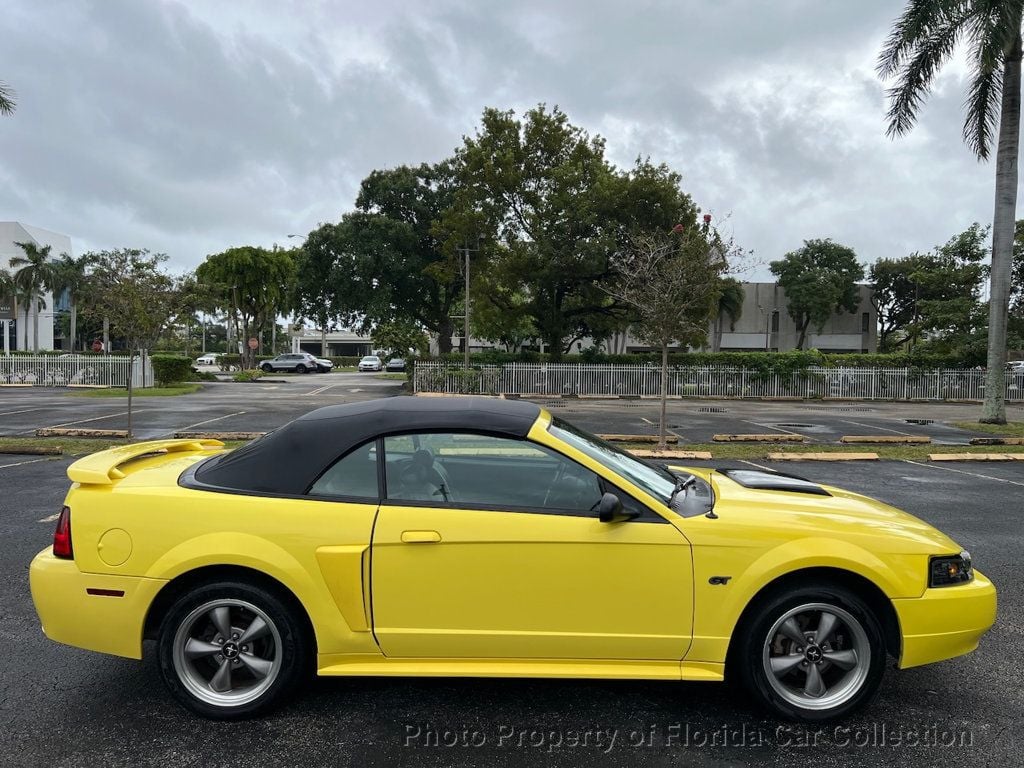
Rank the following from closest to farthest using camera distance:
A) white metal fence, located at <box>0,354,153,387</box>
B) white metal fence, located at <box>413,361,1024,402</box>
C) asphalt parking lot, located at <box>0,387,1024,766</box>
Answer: asphalt parking lot, located at <box>0,387,1024,766</box> → white metal fence, located at <box>413,361,1024,402</box> → white metal fence, located at <box>0,354,153,387</box>

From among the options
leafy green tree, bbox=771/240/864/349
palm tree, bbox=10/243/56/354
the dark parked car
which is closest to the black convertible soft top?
the dark parked car

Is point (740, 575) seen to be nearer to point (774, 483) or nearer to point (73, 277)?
point (774, 483)

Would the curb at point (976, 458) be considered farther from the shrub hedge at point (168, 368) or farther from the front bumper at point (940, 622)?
the shrub hedge at point (168, 368)

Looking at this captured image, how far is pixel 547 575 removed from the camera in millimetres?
2977

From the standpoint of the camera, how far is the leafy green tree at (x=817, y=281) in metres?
56.1

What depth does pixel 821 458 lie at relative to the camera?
37.0ft

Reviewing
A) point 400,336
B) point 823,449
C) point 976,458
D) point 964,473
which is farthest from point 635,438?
point 400,336

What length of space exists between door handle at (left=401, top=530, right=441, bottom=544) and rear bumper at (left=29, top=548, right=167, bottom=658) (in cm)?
115

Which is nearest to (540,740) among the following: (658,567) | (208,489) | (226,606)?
(658,567)

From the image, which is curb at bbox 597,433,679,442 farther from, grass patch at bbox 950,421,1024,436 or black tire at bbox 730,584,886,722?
black tire at bbox 730,584,886,722

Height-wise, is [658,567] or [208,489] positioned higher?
[208,489]

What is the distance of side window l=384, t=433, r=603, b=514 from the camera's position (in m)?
→ 3.15

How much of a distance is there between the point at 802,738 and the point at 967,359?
3049 centimetres

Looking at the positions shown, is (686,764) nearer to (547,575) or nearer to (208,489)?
(547,575)
